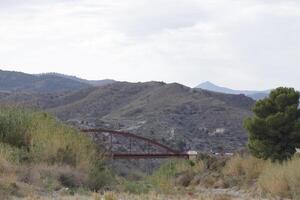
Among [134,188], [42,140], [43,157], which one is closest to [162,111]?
[42,140]

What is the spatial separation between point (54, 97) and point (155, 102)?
2459cm

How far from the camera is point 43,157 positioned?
1524 cm

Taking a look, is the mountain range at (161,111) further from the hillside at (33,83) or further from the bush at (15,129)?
the hillside at (33,83)

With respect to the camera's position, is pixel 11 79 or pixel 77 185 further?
pixel 11 79

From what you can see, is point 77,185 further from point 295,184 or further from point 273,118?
point 273,118

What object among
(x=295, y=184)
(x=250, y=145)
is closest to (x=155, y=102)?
(x=250, y=145)

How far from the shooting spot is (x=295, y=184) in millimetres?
17703

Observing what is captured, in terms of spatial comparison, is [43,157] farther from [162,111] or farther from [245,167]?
[162,111]

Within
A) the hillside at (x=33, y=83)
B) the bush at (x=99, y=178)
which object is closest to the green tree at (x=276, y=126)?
the bush at (x=99, y=178)

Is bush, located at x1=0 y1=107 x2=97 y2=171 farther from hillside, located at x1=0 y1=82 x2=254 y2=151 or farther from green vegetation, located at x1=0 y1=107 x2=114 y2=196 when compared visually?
hillside, located at x1=0 y1=82 x2=254 y2=151

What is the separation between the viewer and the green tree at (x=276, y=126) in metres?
23.1

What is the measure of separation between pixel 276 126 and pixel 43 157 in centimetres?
1067

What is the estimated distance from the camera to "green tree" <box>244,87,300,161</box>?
23.1 meters

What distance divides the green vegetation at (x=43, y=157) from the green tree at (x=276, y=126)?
27.7 ft
